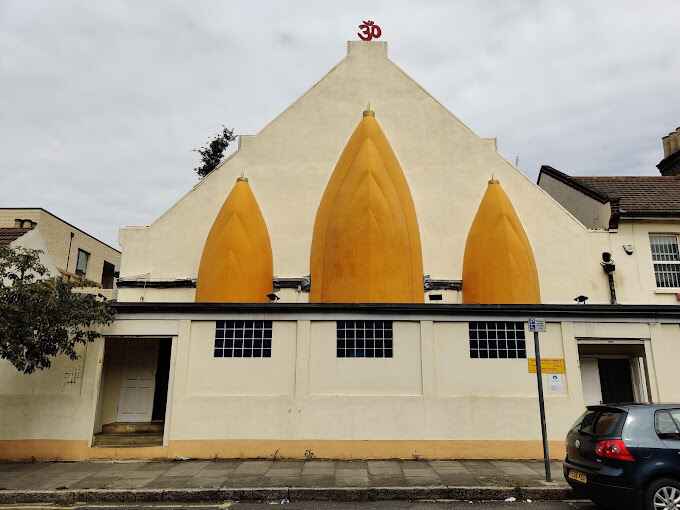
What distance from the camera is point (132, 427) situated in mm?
11531

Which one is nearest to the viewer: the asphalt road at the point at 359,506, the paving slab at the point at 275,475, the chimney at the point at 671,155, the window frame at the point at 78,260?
the asphalt road at the point at 359,506

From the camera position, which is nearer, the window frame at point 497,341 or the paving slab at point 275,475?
the paving slab at point 275,475

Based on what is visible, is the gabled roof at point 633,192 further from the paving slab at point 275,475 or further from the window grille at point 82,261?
the window grille at point 82,261

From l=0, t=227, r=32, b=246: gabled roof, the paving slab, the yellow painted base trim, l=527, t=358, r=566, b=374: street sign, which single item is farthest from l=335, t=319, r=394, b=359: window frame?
l=0, t=227, r=32, b=246: gabled roof

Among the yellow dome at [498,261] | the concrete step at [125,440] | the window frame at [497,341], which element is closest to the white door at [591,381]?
the yellow dome at [498,261]

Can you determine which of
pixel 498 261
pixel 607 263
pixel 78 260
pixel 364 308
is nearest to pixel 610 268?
pixel 607 263

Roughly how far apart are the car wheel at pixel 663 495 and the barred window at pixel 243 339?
6.96 metres

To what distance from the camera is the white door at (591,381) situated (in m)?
12.7

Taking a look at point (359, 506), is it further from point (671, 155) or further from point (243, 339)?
point (671, 155)

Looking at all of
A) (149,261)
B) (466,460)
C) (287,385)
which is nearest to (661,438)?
(466,460)

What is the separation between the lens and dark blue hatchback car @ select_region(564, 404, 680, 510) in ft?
19.7

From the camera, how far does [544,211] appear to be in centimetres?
1539

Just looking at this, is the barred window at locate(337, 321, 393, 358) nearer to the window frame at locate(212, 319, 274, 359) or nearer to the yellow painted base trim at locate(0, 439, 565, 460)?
the window frame at locate(212, 319, 274, 359)

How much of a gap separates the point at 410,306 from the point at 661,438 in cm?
503
